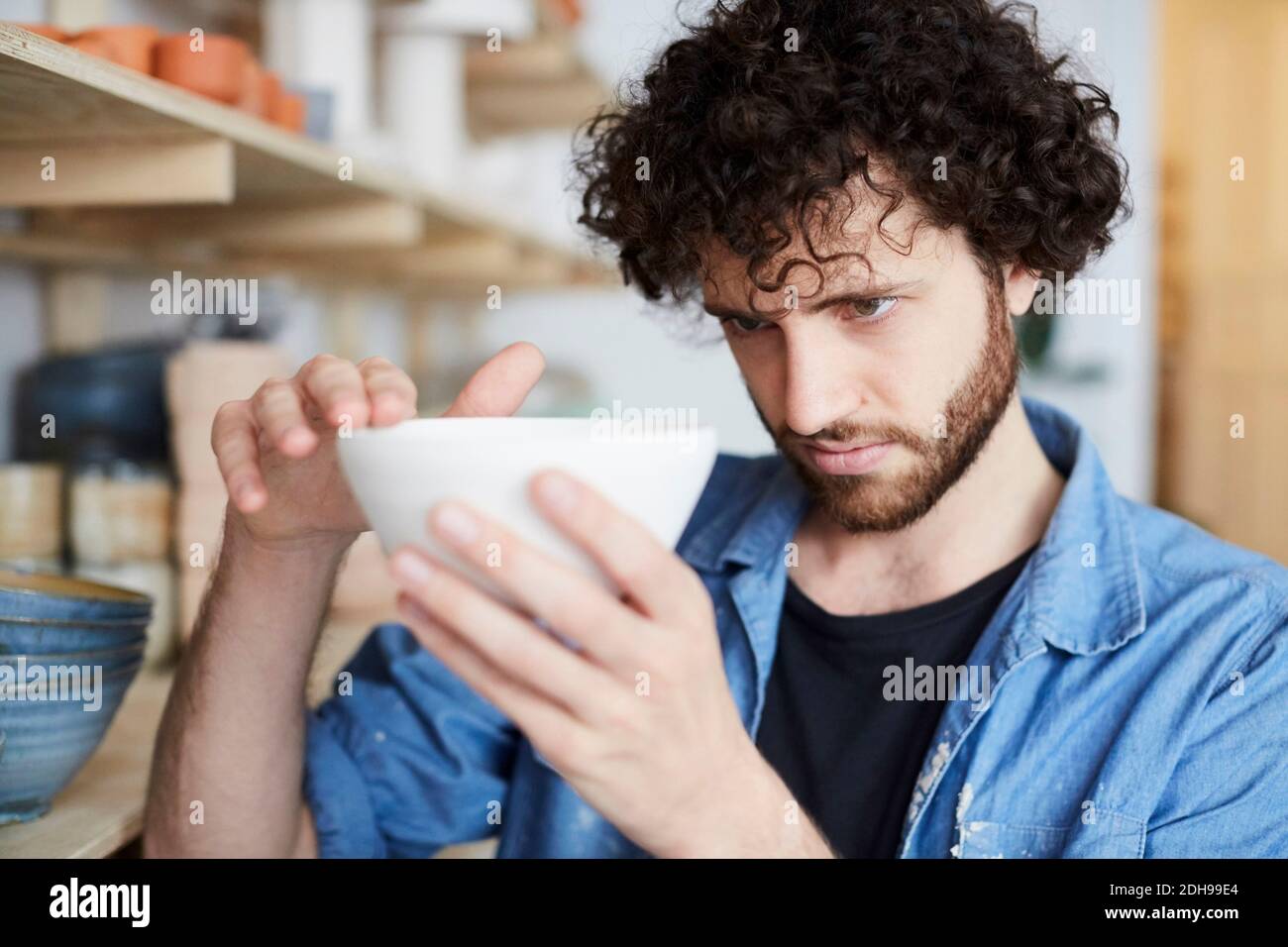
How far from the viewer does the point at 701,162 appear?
0.96 meters

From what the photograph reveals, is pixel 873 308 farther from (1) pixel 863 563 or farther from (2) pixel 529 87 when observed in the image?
(2) pixel 529 87

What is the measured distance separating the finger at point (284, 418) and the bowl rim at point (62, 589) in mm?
218

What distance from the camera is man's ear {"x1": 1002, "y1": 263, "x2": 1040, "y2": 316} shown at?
3.50ft

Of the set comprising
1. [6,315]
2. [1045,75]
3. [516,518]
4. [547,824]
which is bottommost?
[547,824]

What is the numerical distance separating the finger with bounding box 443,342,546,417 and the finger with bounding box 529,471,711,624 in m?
0.25

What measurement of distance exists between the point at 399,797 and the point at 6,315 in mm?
723

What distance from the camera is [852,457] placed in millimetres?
932

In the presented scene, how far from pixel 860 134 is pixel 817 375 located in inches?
8.7

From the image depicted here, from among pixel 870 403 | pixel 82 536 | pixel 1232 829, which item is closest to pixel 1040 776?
pixel 1232 829

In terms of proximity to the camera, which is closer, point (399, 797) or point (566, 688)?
point (566, 688)
